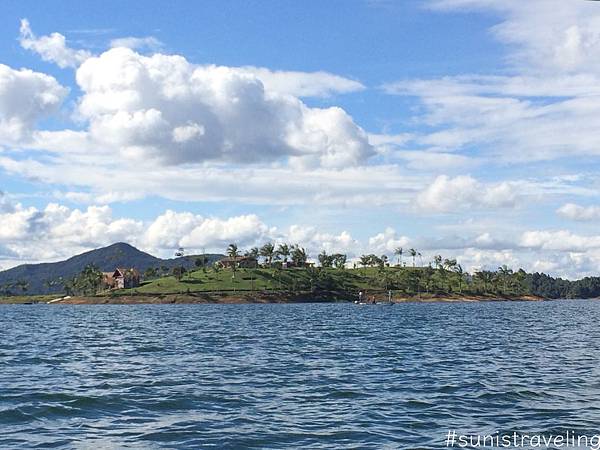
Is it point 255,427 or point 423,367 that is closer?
point 255,427

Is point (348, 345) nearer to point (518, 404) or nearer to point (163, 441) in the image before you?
point (518, 404)

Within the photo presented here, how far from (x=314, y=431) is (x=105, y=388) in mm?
16879

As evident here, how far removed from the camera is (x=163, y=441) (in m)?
27.9

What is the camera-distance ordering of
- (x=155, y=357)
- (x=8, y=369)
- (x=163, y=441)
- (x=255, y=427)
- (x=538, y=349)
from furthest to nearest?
(x=538, y=349) < (x=155, y=357) < (x=8, y=369) < (x=255, y=427) < (x=163, y=441)

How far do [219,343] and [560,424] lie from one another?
48.5 m

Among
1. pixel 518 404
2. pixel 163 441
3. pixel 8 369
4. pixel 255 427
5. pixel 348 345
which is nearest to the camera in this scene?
pixel 163 441

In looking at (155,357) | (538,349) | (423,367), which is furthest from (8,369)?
(538,349)

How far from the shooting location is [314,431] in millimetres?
29484

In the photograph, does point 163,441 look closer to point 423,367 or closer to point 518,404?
point 518,404

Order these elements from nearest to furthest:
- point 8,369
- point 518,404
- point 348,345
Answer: point 518,404 < point 8,369 < point 348,345

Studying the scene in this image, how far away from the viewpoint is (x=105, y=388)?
41.1 meters

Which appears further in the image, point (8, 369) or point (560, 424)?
point (8, 369)

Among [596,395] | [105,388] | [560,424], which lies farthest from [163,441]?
[596,395]

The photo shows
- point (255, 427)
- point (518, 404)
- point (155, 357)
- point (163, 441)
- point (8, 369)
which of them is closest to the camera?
point (163, 441)
